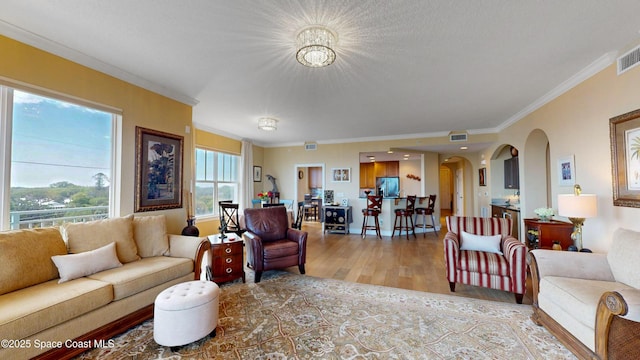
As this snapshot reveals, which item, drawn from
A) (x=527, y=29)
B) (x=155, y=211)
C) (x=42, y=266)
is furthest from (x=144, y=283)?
(x=527, y=29)

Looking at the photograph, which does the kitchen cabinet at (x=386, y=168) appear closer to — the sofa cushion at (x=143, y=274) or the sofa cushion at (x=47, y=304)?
the sofa cushion at (x=143, y=274)

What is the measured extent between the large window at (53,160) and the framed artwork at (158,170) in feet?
0.97

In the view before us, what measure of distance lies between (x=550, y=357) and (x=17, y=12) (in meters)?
5.08

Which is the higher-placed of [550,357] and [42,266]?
[42,266]

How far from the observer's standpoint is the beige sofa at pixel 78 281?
1.66 m

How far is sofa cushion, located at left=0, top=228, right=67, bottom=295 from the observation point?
1.90 m

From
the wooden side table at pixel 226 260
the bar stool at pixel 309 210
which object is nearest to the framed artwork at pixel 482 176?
the bar stool at pixel 309 210

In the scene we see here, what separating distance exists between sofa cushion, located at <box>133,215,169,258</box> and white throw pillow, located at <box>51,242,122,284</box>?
0.36 metres

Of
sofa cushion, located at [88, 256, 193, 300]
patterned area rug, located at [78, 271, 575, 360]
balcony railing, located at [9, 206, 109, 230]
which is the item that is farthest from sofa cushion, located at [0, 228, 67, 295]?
patterned area rug, located at [78, 271, 575, 360]

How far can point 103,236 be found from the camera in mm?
2543

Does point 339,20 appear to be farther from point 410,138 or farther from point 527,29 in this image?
point 410,138

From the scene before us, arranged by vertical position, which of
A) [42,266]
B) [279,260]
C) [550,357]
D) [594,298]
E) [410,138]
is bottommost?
[550,357]

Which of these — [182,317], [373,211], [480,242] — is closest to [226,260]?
[182,317]

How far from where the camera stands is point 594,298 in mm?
1768
